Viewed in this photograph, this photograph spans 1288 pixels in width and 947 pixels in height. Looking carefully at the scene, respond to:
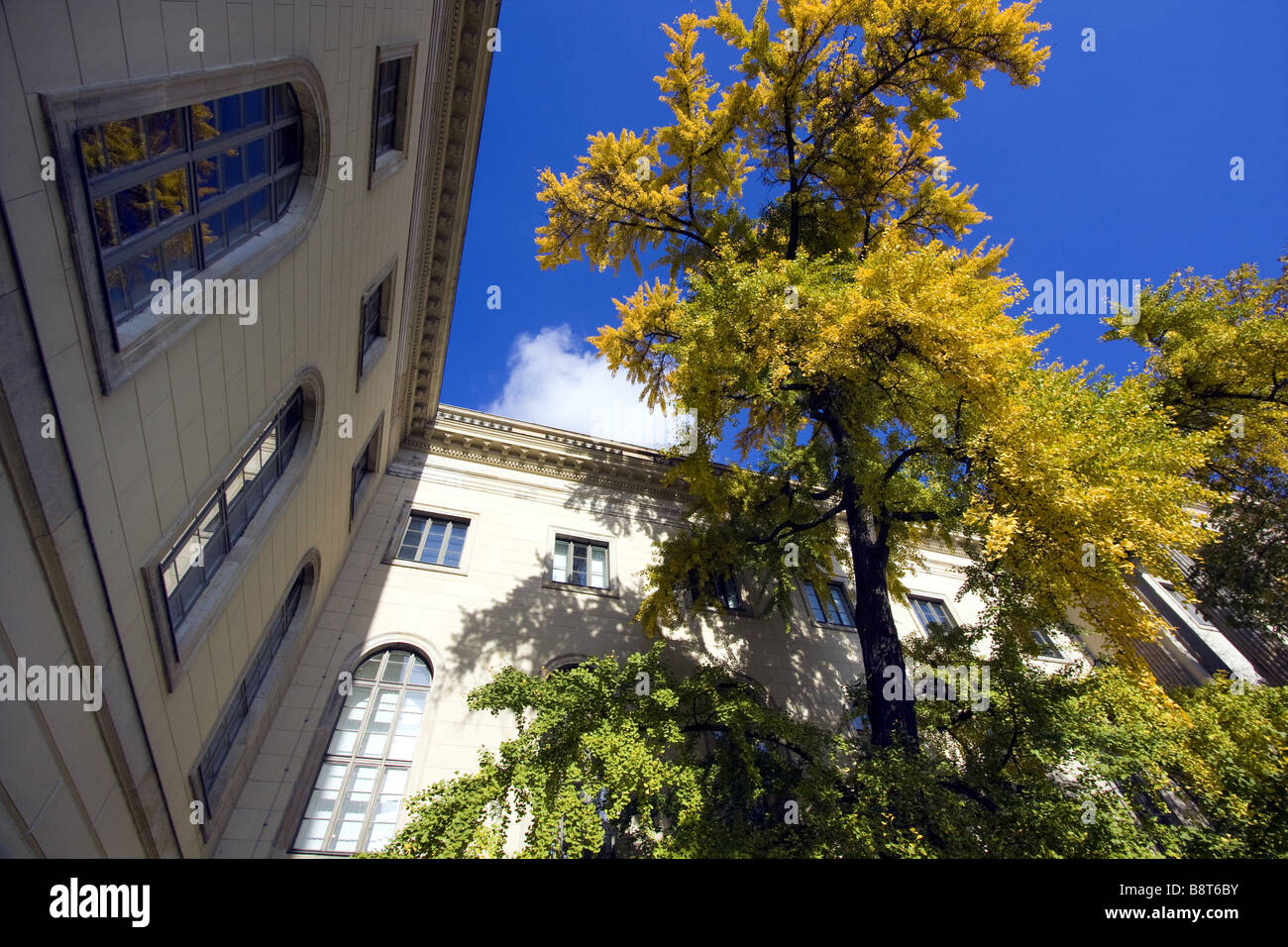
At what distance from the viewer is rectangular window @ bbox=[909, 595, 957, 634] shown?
1702 cm

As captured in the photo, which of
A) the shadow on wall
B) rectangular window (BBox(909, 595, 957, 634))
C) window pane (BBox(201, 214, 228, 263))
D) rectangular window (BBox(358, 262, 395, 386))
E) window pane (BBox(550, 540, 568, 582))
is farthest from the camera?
rectangular window (BBox(909, 595, 957, 634))

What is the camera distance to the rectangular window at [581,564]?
14.1 m

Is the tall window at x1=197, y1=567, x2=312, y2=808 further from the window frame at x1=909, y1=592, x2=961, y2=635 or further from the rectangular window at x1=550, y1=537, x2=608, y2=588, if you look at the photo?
the window frame at x1=909, y1=592, x2=961, y2=635

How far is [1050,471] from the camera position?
724 centimetres

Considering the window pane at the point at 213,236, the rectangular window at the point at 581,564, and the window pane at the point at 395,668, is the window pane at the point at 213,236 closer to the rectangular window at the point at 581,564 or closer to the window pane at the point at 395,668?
the window pane at the point at 395,668

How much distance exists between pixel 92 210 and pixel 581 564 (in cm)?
1182

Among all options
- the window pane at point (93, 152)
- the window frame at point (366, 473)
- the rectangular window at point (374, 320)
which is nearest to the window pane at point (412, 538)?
the window frame at point (366, 473)

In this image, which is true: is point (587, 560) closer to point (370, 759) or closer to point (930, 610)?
point (370, 759)

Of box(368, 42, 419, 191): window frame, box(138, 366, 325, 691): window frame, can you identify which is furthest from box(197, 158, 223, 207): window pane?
box(368, 42, 419, 191): window frame

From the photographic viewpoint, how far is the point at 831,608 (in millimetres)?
16297

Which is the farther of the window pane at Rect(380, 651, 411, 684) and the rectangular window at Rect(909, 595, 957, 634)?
the rectangular window at Rect(909, 595, 957, 634)

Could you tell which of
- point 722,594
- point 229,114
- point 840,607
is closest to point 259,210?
point 229,114

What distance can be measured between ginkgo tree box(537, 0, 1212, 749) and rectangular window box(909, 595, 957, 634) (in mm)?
5729
